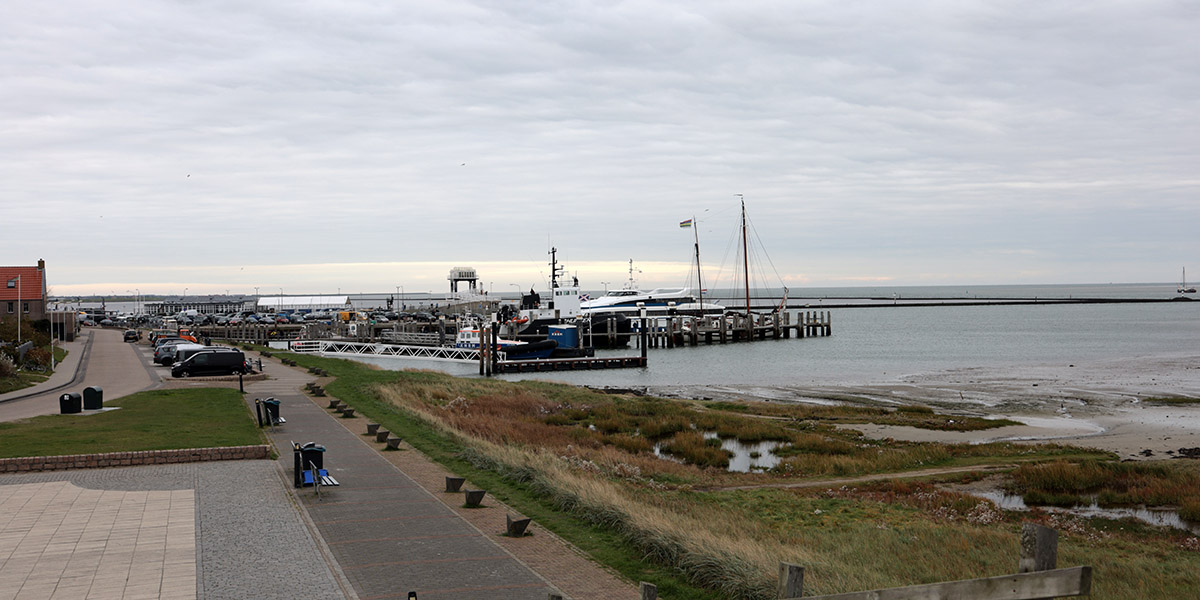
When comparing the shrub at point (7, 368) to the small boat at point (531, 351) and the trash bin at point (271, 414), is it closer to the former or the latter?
the trash bin at point (271, 414)

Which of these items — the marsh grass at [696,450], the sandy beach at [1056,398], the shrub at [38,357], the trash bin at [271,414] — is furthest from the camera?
the shrub at [38,357]

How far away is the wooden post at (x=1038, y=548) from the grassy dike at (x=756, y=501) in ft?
9.06

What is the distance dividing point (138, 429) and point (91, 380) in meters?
17.6

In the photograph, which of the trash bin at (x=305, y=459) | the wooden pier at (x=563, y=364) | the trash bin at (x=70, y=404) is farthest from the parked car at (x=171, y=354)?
the trash bin at (x=305, y=459)

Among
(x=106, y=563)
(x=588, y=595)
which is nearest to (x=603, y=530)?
(x=588, y=595)

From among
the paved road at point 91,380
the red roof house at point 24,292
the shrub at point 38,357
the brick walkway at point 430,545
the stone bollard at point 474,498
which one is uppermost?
the red roof house at point 24,292

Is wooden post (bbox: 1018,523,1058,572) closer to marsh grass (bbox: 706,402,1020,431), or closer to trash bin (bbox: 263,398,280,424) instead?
trash bin (bbox: 263,398,280,424)

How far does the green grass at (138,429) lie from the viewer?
19703 millimetres

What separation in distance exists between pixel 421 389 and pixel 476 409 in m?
4.64

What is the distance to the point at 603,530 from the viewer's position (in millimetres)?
13125

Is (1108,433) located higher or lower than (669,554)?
lower

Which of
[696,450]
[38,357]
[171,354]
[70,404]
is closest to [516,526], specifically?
[696,450]

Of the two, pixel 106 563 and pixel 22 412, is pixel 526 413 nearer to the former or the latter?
pixel 22 412

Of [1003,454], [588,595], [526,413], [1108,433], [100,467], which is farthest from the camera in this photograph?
[526,413]
